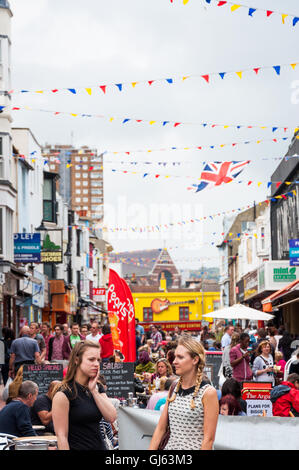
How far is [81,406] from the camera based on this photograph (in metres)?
5.87

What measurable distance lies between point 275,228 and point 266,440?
135 ft

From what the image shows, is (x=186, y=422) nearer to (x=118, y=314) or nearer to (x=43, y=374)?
(x=43, y=374)

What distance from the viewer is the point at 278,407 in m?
10.2

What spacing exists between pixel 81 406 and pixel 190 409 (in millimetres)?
809

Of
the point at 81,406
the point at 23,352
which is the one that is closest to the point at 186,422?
the point at 81,406

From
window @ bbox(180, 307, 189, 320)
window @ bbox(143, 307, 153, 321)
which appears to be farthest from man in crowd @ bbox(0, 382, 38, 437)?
window @ bbox(180, 307, 189, 320)

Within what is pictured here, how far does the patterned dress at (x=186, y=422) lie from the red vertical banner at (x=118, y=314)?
9040 millimetres

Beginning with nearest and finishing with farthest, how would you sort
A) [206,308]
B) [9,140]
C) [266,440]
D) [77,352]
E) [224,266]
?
[77,352], [266,440], [9,140], [206,308], [224,266]

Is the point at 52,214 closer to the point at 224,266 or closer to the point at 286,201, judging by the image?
the point at 286,201

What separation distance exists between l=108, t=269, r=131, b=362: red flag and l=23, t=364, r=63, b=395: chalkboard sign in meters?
1.68

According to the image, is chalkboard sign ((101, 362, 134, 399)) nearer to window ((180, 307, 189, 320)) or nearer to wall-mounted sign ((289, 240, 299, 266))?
wall-mounted sign ((289, 240, 299, 266))

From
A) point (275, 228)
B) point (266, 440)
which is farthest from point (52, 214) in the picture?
point (266, 440)

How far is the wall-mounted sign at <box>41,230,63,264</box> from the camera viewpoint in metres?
40.0

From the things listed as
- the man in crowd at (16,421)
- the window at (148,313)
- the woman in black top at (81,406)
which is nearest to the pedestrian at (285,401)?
the man in crowd at (16,421)
